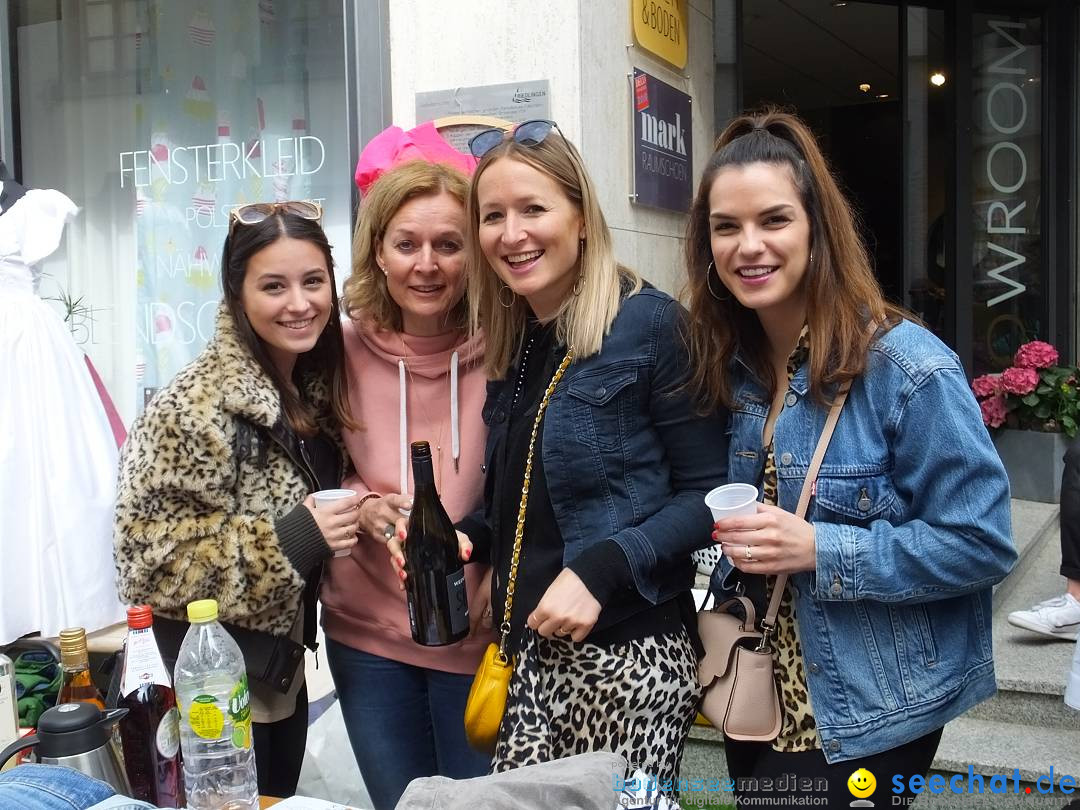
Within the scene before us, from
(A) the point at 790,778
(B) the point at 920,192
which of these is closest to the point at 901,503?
(A) the point at 790,778

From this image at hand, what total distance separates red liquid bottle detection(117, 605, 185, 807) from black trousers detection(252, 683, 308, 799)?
463mm

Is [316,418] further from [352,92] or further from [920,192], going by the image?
[920,192]

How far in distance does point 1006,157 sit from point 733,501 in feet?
20.5

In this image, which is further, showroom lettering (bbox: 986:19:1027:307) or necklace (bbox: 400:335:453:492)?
showroom lettering (bbox: 986:19:1027:307)

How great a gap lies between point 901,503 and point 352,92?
276 centimetres

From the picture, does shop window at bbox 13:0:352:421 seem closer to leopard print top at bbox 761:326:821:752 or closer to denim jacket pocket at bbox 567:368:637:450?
denim jacket pocket at bbox 567:368:637:450

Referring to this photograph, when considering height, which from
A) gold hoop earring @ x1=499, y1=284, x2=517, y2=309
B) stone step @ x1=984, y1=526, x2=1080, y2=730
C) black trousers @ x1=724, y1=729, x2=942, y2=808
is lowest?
stone step @ x1=984, y1=526, x2=1080, y2=730

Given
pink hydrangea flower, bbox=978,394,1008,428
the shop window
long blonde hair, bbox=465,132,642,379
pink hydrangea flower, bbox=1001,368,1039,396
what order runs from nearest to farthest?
1. long blonde hair, bbox=465,132,642,379
2. the shop window
3. pink hydrangea flower, bbox=1001,368,1039,396
4. pink hydrangea flower, bbox=978,394,1008,428

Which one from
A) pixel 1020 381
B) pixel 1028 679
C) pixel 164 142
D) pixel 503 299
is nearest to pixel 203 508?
pixel 503 299

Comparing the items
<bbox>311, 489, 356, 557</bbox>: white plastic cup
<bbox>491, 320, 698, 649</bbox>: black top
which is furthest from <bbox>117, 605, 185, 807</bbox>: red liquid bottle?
<bbox>491, 320, 698, 649</bbox>: black top

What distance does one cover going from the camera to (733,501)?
64.9 inches

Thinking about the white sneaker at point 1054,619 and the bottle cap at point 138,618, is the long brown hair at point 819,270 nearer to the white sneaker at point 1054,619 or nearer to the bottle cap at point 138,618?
the bottle cap at point 138,618

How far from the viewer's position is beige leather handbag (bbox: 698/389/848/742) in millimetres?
1775

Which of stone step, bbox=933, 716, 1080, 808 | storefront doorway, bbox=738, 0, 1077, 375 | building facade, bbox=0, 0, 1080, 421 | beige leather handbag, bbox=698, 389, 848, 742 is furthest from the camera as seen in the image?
storefront doorway, bbox=738, 0, 1077, 375
